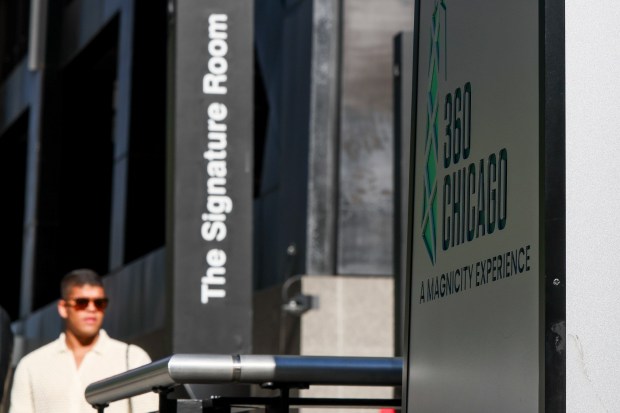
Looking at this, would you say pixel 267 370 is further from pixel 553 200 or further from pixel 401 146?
pixel 401 146

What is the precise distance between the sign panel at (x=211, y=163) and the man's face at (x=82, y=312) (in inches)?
52.3

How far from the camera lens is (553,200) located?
8.11 ft

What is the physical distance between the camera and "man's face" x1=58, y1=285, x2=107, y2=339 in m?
7.12

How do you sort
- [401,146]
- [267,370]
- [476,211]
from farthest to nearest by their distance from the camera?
1. [401,146]
2. [267,370]
3. [476,211]

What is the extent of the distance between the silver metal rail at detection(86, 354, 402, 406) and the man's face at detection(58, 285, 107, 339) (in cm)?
350

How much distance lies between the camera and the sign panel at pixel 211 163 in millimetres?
8750

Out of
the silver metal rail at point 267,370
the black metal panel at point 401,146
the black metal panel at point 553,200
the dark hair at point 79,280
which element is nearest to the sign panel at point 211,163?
the black metal panel at point 401,146

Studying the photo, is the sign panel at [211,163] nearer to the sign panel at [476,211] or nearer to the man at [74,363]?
the man at [74,363]

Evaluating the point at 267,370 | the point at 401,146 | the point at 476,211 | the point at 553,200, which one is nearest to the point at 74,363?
the point at 401,146

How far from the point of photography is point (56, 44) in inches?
897

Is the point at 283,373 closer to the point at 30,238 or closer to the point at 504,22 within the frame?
the point at 504,22

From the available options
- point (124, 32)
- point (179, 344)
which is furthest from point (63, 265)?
point (179, 344)

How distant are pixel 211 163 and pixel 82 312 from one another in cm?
198
